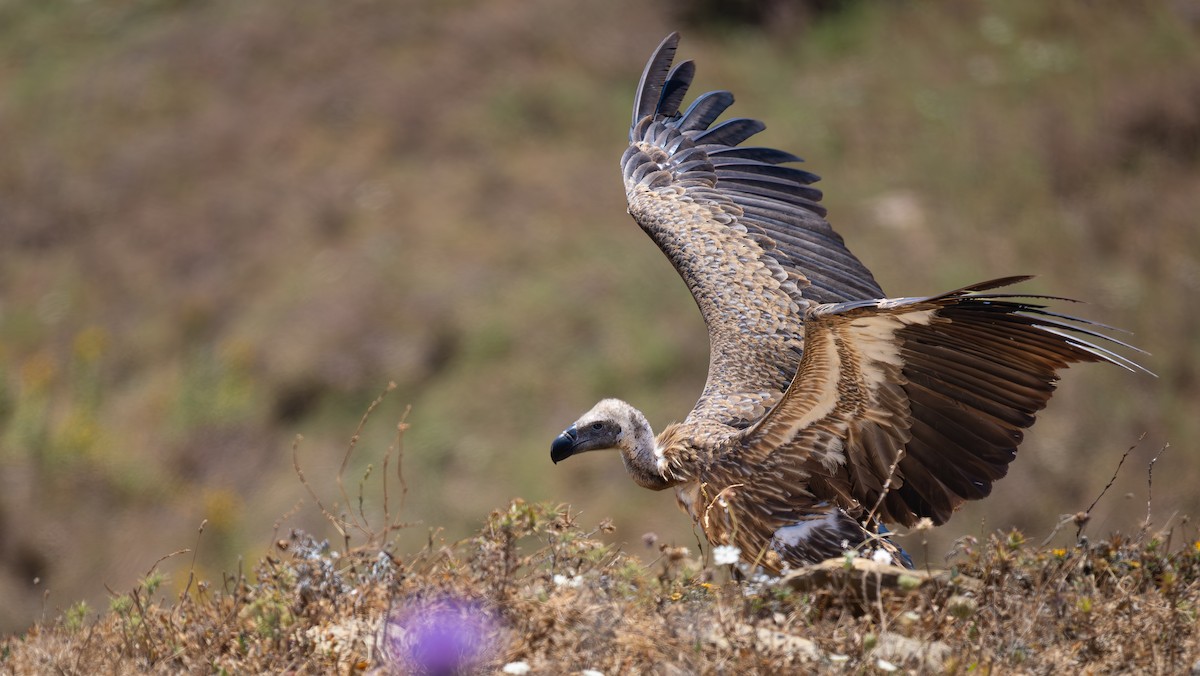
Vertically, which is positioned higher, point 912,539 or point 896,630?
point 896,630

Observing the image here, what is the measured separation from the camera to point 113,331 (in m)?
22.3

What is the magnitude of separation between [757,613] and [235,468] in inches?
641

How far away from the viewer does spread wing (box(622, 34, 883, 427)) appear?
272 inches

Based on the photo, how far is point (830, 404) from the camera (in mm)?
5488

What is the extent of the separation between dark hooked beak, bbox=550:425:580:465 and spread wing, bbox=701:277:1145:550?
2.57 feet

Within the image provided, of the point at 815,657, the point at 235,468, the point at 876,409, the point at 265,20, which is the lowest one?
the point at 235,468

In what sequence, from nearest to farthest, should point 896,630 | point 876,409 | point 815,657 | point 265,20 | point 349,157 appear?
1. point 815,657
2. point 896,630
3. point 876,409
4. point 349,157
5. point 265,20

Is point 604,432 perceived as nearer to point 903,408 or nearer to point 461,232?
point 903,408

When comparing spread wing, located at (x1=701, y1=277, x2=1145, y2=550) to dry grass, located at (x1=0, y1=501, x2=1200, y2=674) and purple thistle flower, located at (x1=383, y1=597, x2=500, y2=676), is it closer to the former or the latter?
dry grass, located at (x1=0, y1=501, x2=1200, y2=674)

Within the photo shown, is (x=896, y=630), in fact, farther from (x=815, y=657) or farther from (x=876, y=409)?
(x=876, y=409)

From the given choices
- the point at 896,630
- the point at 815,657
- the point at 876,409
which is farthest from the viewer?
the point at 876,409

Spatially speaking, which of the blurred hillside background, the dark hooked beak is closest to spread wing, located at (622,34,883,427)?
the dark hooked beak

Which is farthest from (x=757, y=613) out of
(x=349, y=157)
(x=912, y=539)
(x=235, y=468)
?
(x=349, y=157)

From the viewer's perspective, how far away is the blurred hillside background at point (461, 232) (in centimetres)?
1875
